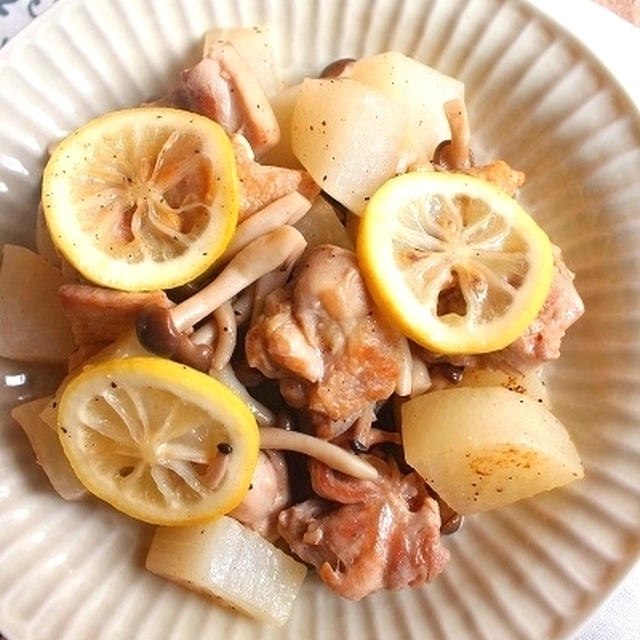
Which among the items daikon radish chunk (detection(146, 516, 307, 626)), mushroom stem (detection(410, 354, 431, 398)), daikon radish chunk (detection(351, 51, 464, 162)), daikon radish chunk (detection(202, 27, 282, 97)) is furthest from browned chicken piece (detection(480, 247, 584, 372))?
daikon radish chunk (detection(202, 27, 282, 97))

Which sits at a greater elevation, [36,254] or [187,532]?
[36,254]

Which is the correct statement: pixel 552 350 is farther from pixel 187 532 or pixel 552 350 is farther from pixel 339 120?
pixel 187 532

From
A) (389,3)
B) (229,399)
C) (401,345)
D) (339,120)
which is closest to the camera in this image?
(229,399)

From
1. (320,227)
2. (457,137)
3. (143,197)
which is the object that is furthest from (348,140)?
(143,197)

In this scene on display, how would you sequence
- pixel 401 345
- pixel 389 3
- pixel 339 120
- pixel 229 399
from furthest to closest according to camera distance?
1. pixel 389 3
2. pixel 339 120
3. pixel 401 345
4. pixel 229 399

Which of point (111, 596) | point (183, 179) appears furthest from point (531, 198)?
point (111, 596)

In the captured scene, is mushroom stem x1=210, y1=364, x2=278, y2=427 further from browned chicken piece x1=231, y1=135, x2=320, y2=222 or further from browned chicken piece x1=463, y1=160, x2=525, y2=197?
browned chicken piece x1=463, y1=160, x2=525, y2=197

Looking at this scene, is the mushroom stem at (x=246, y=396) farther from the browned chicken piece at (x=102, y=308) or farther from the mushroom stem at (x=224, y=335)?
the browned chicken piece at (x=102, y=308)
